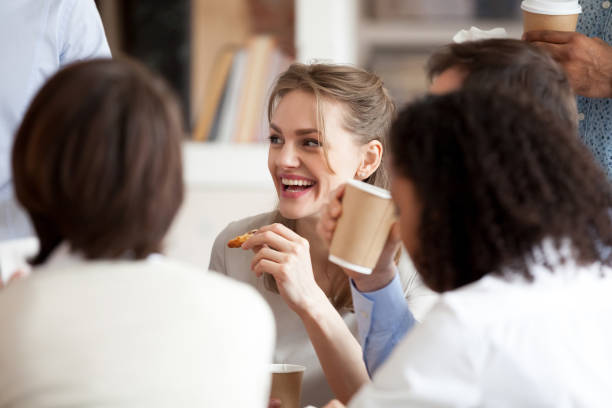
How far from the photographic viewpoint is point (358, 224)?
1104 millimetres

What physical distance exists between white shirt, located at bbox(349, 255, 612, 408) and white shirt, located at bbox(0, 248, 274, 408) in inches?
6.9

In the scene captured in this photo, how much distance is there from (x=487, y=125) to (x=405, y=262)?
791mm

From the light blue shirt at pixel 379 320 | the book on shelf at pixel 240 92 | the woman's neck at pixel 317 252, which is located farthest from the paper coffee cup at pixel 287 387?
the book on shelf at pixel 240 92

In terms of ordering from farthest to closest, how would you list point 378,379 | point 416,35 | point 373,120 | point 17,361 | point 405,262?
point 416,35, point 373,120, point 405,262, point 378,379, point 17,361

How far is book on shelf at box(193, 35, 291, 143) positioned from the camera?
2979 mm

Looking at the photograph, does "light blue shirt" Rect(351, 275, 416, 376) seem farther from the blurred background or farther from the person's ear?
the blurred background

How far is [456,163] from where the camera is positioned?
0.92 meters

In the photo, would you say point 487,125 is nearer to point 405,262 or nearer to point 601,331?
point 601,331

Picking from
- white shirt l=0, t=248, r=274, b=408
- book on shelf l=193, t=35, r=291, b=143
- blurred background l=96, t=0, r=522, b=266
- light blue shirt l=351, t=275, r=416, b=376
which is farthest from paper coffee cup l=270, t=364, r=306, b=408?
book on shelf l=193, t=35, r=291, b=143

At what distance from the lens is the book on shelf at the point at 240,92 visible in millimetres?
2979

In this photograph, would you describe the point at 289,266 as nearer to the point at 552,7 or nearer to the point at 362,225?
the point at 362,225

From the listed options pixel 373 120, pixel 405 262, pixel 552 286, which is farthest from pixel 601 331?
pixel 373 120

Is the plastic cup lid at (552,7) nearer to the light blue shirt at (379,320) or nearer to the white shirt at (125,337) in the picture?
the light blue shirt at (379,320)

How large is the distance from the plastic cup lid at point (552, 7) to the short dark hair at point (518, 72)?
0.59 feet
